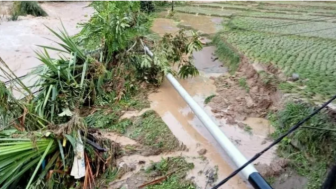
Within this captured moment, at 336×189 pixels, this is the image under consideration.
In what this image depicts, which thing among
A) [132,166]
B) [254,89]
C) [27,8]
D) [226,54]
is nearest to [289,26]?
[226,54]

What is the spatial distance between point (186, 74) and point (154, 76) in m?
0.47

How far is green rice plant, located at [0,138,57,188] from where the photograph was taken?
2701 millimetres

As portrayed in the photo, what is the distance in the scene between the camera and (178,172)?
2.94 metres

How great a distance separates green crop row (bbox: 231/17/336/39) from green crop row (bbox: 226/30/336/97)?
38 centimetres

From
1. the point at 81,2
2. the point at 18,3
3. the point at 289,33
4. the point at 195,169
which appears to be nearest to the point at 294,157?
the point at 195,169

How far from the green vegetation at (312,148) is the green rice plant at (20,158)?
7.20ft

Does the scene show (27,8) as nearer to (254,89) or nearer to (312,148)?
(254,89)

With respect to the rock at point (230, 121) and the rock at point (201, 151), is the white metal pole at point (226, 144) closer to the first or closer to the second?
the rock at point (201, 151)

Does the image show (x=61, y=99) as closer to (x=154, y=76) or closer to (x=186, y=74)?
(x=154, y=76)

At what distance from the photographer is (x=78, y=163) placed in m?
2.94

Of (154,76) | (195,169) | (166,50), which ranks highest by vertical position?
(166,50)

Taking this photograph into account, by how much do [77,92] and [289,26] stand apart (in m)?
4.50

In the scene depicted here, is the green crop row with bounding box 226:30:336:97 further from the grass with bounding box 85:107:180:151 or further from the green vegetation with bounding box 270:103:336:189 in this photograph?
the grass with bounding box 85:107:180:151

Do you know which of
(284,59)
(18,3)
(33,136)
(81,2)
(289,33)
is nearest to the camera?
(33,136)
